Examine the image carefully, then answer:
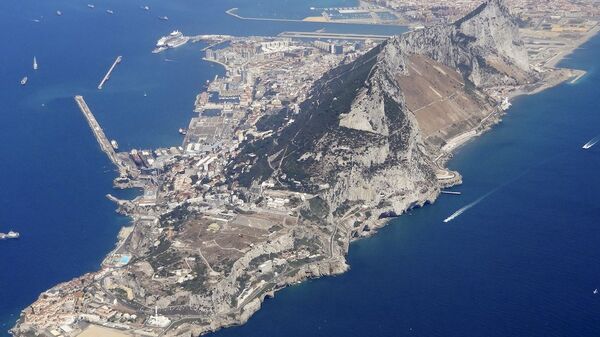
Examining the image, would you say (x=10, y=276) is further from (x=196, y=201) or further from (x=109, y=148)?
(x=109, y=148)

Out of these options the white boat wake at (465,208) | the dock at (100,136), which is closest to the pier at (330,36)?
the dock at (100,136)

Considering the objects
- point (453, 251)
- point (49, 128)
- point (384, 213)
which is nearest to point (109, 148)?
point (49, 128)

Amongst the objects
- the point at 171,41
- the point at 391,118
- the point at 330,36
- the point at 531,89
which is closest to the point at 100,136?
the point at 391,118

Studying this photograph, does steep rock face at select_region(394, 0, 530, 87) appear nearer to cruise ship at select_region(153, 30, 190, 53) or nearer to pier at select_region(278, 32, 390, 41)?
pier at select_region(278, 32, 390, 41)

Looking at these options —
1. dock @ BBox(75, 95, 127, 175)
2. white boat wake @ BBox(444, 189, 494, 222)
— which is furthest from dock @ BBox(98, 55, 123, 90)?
white boat wake @ BBox(444, 189, 494, 222)

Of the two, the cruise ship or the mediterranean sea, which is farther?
the cruise ship

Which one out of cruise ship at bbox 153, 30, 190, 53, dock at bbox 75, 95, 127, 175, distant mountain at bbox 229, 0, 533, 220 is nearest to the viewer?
distant mountain at bbox 229, 0, 533, 220
